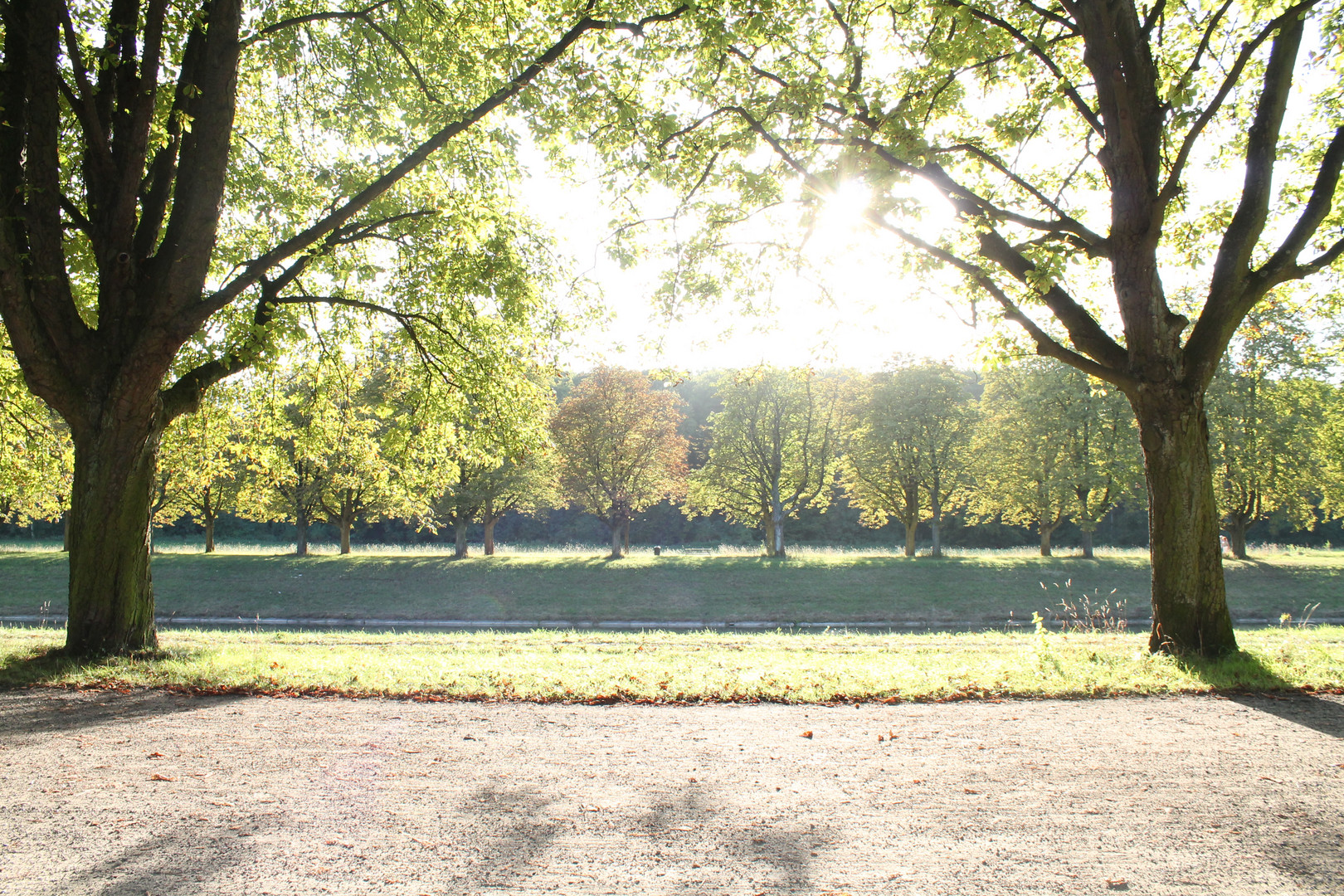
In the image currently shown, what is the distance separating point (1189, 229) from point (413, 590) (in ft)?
82.7

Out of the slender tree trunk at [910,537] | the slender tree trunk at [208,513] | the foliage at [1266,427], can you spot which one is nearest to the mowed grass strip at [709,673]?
the slender tree trunk at [910,537]

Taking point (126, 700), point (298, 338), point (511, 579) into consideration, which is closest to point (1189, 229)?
point (298, 338)

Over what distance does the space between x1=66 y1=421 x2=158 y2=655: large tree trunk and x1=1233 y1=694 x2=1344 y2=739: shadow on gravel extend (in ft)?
36.4

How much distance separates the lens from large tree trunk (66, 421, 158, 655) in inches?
306

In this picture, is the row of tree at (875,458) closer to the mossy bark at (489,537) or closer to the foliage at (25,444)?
the mossy bark at (489,537)

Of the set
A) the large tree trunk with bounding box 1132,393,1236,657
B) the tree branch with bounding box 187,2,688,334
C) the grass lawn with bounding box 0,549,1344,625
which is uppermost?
the tree branch with bounding box 187,2,688,334

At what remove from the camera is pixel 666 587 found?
26.5 meters

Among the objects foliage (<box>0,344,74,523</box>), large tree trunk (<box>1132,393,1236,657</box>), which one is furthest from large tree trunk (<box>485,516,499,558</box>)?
large tree trunk (<box>1132,393,1236,657</box>)

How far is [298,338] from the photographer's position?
32.2ft

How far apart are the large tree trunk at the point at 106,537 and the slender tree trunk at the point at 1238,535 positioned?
3755 cm

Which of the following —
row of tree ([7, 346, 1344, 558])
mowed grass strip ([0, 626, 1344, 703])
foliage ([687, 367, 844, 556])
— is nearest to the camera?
mowed grass strip ([0, 626, 1344, 703])

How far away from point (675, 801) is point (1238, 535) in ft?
121

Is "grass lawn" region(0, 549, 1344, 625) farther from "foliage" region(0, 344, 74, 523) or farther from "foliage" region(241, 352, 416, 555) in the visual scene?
"foliage" region(241, 352, 416, 555)

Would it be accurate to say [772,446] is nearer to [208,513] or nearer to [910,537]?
[910,537]
